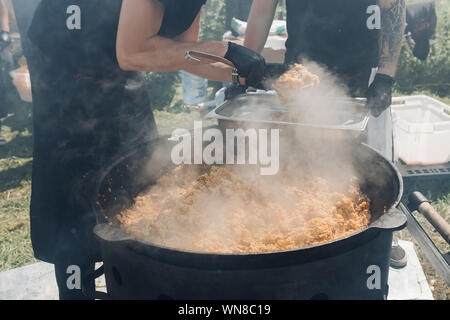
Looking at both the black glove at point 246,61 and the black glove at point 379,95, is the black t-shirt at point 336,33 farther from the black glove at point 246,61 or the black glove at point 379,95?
the black glove at point 246,61

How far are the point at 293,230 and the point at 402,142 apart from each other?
11.1 feet

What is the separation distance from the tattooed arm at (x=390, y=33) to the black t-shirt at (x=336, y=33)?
0.10m

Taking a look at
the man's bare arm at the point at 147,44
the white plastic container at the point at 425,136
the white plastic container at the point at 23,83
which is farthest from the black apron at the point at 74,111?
the white plastic container at the point at 23,83

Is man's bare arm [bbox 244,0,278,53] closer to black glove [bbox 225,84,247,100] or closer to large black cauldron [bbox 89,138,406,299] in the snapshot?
black glove [bbox 225,84,247,100]

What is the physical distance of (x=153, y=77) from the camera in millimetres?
7621

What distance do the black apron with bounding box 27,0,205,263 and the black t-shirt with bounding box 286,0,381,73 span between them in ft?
4.71

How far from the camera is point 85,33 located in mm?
2127

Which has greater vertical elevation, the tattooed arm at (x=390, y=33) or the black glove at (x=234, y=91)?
the tattooed arm at (x=390, y=33)

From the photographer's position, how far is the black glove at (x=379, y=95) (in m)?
2.60

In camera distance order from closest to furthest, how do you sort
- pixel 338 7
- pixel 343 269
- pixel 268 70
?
1. pixel 343 269
2. pixel 268 70
3. pixel 338 7

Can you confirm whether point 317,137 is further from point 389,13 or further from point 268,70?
point 389,13

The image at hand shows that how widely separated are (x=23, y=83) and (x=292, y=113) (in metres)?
6.38
